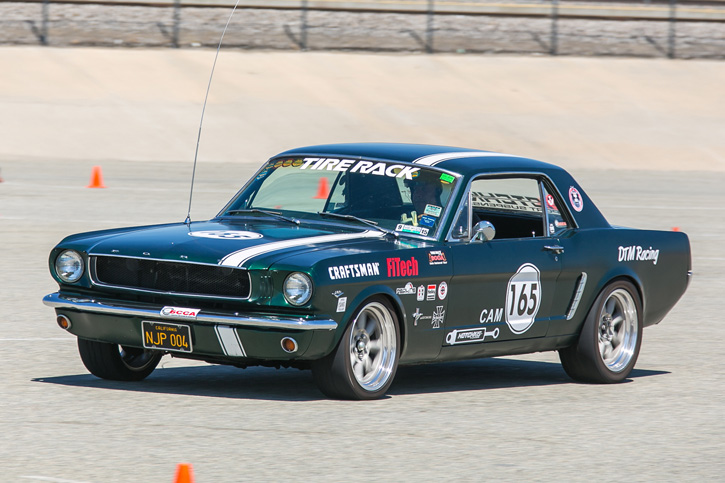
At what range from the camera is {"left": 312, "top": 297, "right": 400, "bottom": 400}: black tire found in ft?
24.8

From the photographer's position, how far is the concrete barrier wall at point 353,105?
3469cm

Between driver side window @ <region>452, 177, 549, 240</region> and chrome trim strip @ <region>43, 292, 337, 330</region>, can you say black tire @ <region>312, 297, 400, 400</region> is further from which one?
driver side window @ <region>452, 177, 549, 240</region>

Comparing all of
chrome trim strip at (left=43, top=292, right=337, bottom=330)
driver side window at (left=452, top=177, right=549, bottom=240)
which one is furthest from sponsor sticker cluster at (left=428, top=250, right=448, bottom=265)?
driver side window at (left=452, top=177, right=549, bottom=240)

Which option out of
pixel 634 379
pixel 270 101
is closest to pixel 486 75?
pixel 270 101

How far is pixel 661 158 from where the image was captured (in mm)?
35812

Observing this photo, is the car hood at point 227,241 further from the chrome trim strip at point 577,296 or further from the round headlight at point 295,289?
the chrome trim strip at point 577,296

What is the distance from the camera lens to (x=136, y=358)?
332 inches

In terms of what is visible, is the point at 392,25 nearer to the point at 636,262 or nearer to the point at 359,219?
the point at 636,262

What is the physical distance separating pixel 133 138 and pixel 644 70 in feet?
56.6

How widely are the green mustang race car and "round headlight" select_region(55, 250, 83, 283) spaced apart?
0.01 meters

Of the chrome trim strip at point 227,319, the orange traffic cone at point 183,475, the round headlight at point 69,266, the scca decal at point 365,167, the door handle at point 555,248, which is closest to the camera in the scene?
the orange traffic cone at point 183,475

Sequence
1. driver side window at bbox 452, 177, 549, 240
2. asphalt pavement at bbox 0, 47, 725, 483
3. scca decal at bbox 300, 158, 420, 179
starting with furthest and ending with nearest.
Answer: driver side window at bbox 452, 177, 549, 240 < scca decal at bbox 300, 158, 420, 179 < asphalt pavement at bbox 0, 47, 725, 483

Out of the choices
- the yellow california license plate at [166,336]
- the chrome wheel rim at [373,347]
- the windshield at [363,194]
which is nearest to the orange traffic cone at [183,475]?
the yellow california license plate at [166,336]

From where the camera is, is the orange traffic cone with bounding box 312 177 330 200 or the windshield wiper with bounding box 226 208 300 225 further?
the orange traffic cone with bounding box 312 177 330 200
